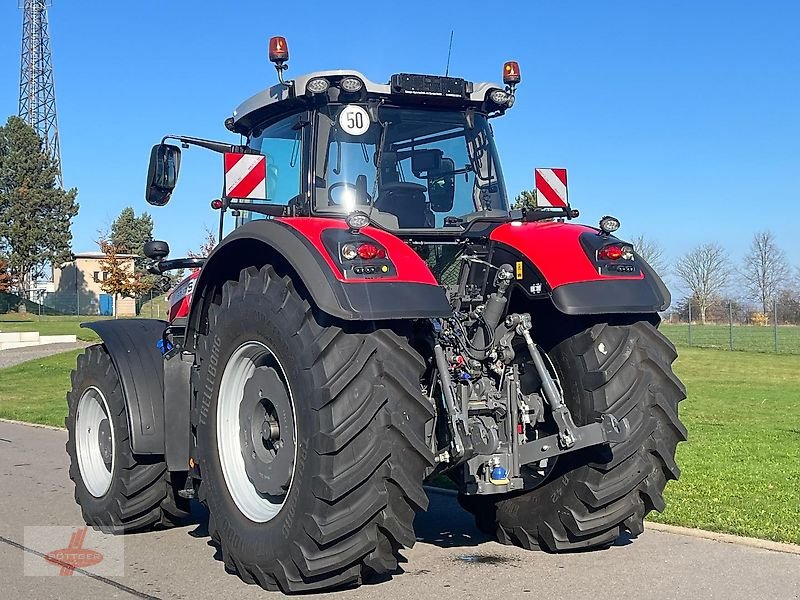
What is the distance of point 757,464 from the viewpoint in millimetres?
10148

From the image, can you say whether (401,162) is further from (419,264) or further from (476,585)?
(476,585)

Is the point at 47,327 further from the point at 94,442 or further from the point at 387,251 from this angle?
the point at 387,251

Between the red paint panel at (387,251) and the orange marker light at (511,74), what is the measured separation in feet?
6.67

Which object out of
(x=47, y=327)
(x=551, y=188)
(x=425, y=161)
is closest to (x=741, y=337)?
(x=47, y=327)

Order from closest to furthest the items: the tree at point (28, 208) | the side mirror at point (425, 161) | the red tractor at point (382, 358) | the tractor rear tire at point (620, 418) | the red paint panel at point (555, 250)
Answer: the red tractor at point (382, 358) → the red paint panel at point (555, 250) → the tractor rear tire at point (620, 418) → the side mirror at point (425, 161) → the tree at point (28, 208)

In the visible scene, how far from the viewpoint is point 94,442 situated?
742 cm

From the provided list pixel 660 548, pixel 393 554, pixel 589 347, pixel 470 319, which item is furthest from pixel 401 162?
pixel 660 548

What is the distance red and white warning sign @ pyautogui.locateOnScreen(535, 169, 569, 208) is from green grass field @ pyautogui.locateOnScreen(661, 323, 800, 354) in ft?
98.6

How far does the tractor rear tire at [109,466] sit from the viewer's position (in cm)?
679

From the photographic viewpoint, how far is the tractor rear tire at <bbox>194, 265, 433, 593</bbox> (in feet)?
15.6

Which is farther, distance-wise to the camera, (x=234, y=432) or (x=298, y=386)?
(x=234, y=432)

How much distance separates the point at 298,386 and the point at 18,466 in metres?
6.77

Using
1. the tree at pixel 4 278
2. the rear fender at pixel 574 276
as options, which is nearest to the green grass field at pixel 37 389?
the rear fender at pixel 574 276

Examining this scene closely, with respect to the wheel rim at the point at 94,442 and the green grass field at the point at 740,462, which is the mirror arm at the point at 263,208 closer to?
the wheel rim at the point at 94,442
